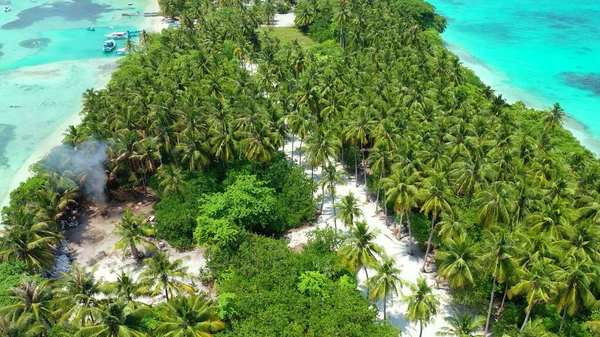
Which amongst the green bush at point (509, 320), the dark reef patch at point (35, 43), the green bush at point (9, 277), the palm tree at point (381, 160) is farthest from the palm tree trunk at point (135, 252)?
the dark reef patch at point (35, 43)

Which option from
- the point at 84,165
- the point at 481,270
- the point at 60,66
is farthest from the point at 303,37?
the point at 481,270

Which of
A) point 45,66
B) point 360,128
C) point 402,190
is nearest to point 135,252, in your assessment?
point 402,190

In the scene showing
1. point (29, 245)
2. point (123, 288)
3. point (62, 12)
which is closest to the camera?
point (123, 288)

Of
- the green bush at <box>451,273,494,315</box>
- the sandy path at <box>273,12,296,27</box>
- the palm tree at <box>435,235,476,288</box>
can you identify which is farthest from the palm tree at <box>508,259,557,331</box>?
the sandy path at <box>273,12,296,27</box>

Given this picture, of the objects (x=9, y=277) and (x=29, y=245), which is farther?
(x=29, y=245)

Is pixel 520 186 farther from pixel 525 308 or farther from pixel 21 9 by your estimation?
pixel 21 9

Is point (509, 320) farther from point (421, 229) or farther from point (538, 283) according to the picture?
point (421, 229)
